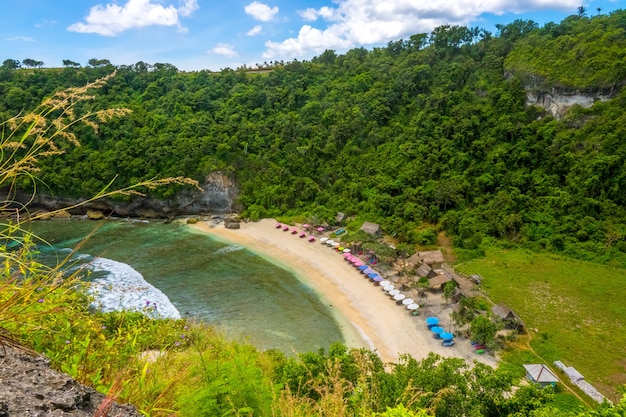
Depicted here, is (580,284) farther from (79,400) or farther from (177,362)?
(79,400)

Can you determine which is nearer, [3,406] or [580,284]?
[3,406]

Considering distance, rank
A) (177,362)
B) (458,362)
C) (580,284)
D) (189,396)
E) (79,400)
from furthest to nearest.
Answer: (580,284) < (458,362) < (177,362) < (189,396) < (79,400)

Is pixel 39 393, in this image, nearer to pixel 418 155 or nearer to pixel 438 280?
pixel 438 280

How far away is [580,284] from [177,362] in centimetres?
2759

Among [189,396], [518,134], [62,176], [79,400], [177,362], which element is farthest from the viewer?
[62,176]

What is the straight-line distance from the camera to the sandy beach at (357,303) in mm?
20047

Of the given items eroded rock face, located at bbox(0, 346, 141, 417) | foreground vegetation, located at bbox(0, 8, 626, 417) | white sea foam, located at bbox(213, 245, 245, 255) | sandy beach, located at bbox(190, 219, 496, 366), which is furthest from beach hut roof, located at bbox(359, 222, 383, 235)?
eroded rock face, located at bbox(0, 346, 141, 417)

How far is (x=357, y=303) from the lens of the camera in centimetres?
2469

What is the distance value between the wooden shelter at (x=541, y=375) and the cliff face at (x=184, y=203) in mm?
32673

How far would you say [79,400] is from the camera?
280 centimetres

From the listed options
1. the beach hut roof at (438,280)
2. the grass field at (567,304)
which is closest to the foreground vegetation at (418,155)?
the grass field at (567,304)

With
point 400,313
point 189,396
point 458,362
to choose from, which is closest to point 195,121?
point 400,313

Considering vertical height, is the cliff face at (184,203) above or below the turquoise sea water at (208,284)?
above

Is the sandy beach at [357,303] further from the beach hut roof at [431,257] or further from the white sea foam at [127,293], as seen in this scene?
the white sea foam at [127,293]
